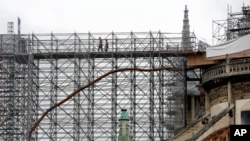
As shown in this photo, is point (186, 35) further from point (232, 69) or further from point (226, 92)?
point (232, 69)

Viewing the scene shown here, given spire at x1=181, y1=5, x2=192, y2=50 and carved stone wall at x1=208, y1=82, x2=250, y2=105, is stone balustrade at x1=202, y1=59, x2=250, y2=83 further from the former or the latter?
spire at x1=181, y1=5, x2=192, y2=50

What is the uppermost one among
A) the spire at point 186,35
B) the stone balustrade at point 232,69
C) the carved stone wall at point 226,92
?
the spire at point 186,35

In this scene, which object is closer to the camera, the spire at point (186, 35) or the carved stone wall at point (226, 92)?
the carved stone wall at point (226, 92)

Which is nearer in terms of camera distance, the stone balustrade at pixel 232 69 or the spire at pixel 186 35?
the stone balustrade at pixel 232 69

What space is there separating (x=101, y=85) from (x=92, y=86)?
0.89m

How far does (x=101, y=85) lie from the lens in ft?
218

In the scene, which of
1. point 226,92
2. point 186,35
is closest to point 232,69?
point 226,92

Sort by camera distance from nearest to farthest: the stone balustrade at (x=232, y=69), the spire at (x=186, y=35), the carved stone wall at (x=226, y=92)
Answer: the stone balustrade at (x=232, y=69), the carved stone wall at (x=226, y=92), the spire at (x=186, y=35)

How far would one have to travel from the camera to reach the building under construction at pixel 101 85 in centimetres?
6531

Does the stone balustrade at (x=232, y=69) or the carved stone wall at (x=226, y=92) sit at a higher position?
the stone balustrade at (x=232, y=69)

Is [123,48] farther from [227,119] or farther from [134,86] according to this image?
[227,119]

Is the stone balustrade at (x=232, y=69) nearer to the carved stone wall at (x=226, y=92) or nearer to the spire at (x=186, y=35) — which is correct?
the carved stone wall at (x=226, y=92)

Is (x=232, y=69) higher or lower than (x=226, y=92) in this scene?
higher

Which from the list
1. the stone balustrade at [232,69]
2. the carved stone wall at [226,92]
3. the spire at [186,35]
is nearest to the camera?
the stone balustrade at [232,69]
